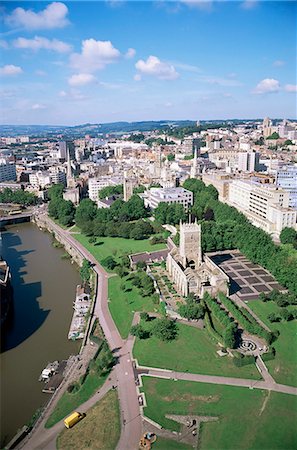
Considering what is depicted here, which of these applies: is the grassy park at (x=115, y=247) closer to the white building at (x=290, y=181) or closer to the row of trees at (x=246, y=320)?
the row of trees at (x=246, y=320)

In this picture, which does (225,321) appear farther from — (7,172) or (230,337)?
(7,172)

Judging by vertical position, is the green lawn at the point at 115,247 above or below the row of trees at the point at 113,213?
below

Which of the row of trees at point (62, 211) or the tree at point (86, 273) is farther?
the row of trees at point (62, 211)

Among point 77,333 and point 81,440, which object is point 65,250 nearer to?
point 77,333

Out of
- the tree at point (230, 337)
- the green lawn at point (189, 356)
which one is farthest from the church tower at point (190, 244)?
the tree at point (230, 337)

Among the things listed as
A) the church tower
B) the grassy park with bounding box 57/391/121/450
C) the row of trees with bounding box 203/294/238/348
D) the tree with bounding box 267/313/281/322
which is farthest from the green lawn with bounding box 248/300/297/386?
the grassy park with bounding box 57/391/121/450

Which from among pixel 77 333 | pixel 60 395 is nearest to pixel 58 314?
pixel 77 333

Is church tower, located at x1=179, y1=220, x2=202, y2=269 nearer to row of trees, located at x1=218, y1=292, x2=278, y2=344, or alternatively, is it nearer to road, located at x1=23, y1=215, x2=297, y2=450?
row of trees, located at x1=218, y1=292, x2=278, y2=344
